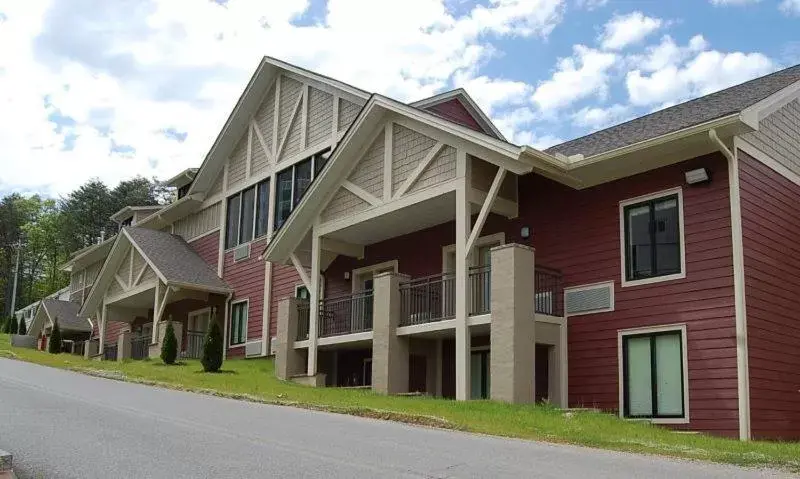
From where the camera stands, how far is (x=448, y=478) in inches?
337

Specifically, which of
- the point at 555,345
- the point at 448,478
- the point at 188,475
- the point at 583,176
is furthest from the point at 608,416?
the point at 188,475

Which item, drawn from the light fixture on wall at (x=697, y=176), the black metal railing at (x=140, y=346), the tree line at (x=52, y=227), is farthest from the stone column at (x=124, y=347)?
the tree line at (x=52, y=227)

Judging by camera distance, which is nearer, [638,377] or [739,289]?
[739,289]

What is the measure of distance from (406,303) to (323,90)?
10469 millimetres

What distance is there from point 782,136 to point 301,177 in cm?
1581

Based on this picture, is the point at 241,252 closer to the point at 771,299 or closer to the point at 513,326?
the point at 513,326

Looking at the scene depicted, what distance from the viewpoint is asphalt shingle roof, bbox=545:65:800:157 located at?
1648 cm

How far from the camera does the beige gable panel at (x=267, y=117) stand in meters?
31.1

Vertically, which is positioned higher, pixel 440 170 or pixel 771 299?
pixel 440 170

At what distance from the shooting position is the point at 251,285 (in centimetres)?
3053

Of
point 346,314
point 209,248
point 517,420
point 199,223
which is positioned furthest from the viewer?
point 199,223

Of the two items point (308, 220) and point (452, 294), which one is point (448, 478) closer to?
point (452, 294)

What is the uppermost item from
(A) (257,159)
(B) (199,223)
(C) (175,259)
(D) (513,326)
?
(A) (257,159)

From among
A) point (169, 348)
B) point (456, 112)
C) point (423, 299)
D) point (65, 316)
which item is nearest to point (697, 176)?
point (423, 299)
